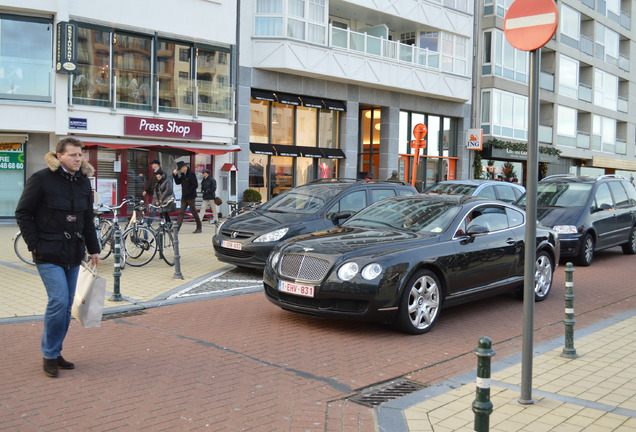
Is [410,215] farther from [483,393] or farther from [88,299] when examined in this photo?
[483,393]

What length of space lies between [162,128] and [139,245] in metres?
10.4

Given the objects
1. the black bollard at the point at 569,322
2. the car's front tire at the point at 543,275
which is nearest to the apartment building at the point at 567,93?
the car's front tire at the point at 543,275

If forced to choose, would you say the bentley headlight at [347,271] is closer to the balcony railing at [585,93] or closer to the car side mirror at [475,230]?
the car side mirror at [475,230]

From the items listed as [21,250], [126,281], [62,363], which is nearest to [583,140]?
[126,281]

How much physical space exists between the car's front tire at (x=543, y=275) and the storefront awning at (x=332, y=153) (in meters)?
18.1

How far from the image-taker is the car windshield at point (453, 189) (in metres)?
15.7

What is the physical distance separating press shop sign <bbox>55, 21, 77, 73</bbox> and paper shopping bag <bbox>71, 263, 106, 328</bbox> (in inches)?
612

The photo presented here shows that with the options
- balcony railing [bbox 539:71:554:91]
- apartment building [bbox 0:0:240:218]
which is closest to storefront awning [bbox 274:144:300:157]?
apartment building [bbox 0:0:240:218]

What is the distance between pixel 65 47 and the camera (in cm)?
1927

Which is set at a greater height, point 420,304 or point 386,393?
point 420,304

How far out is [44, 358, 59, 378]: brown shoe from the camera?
5.32 meters

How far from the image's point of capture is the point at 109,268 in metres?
11.2

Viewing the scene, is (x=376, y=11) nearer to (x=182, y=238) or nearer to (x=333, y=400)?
(x=182, y=238)

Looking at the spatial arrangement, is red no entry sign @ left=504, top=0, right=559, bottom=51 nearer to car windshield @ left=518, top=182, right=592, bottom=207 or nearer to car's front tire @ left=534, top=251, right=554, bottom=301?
car's front tire @ left=534, top=251, right=554, bottom=301
